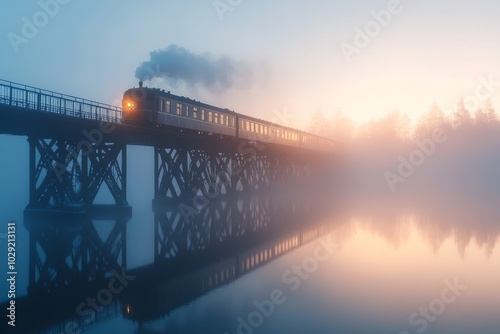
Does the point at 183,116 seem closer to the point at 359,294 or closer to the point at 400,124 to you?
the point at 359,294

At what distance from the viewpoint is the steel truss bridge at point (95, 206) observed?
12.6 meters

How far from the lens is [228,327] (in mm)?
7738

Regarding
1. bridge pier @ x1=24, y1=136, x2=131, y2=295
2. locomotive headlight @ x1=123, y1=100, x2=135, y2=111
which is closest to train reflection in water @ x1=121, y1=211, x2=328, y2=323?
bridge pier @ x1=24, y1=136, x2=131, y2=295

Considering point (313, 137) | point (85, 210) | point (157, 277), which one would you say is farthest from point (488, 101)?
point (157, 277)

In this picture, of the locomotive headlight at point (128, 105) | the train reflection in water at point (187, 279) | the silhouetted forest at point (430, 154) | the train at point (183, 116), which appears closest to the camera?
the train reflection in water at point (187, 279)

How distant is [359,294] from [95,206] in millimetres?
18705

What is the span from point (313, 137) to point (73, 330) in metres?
49.0

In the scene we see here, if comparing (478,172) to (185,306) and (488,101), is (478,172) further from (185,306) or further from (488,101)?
(185,306)

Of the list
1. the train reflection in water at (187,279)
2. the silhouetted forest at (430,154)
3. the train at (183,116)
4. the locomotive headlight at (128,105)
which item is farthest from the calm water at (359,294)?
the silhouetted forest at (430,154)

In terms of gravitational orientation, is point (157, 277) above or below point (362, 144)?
below

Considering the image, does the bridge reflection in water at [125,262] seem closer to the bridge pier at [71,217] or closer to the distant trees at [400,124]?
the bridge pier at [71,217]

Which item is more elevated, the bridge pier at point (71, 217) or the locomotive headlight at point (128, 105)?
the locomotive headlight at point (128, 105)

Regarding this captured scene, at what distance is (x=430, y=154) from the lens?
225 feet

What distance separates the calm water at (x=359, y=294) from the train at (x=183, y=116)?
1235 cm
